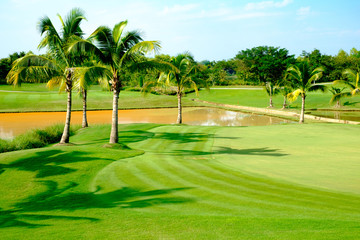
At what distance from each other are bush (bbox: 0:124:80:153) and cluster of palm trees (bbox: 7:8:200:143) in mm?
3066

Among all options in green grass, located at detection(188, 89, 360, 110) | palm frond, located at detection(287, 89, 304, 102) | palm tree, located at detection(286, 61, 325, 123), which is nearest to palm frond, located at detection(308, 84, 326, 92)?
palm tree, located at detection(286, 61, 325, 123)

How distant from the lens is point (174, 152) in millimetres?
18719

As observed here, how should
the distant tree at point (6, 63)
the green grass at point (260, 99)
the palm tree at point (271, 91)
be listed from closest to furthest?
the palm tree at point (271, 91) → the green grass at point (260, 99) → the distant tree at point (6, 63)

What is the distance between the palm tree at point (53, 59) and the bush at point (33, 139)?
2.92 m

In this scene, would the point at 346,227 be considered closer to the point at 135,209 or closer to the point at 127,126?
the point at 135,209

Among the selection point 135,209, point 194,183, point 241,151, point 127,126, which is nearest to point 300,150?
point 241,151

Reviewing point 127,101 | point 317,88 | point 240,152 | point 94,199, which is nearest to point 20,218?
point 94,199

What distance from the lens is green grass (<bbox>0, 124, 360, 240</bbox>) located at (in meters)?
6.80

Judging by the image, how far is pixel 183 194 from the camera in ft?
31.1

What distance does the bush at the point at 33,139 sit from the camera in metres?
21.4

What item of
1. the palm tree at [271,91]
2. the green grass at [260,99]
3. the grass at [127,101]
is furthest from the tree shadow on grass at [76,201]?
the palm tree at [271,91]

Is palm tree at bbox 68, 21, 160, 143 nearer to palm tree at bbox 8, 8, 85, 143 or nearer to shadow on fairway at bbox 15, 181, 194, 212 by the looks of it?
palm tree at bbox 8, 8, 85, 143

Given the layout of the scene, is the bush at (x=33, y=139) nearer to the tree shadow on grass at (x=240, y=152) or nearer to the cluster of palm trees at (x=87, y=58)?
the cluster of palm trees at (x=87, y=58)

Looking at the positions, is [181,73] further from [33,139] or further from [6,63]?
[6,63]
